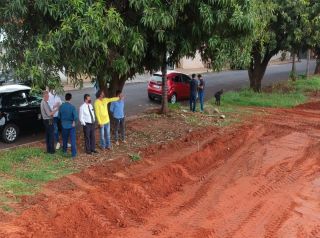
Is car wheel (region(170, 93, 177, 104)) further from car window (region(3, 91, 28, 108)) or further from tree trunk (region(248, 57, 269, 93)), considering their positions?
car window (region(3, 91, 28, 108))

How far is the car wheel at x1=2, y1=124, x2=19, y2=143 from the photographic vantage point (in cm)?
1351

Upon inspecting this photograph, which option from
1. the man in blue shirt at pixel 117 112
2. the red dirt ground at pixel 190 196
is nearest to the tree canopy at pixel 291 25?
the red dirt ground at pixel 190 196

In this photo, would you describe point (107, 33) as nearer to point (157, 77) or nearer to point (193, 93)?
point (193, 93)

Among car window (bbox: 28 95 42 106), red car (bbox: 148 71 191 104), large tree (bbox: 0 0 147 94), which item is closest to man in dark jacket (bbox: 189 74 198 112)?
red car (bbox: 148 71 191 104)

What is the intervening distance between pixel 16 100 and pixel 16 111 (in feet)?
1.14

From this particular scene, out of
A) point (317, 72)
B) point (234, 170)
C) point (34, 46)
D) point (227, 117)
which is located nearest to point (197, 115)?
point (227, 117)

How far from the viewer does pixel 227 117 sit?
17.7 meters

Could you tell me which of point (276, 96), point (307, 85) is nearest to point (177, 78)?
point (276, 96)

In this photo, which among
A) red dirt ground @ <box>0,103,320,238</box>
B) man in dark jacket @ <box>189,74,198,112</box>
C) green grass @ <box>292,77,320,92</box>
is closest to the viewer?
red dirt ground @ <box>0,103,320,238</box>

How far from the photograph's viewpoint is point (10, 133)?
538 inches

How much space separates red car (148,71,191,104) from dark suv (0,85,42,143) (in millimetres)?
8655

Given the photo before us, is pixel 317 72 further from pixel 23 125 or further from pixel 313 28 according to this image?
pixel 23 125

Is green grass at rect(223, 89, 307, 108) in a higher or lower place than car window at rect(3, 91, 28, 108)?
lower

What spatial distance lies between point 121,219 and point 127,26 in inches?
157
